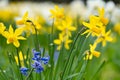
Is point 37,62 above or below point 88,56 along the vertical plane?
above

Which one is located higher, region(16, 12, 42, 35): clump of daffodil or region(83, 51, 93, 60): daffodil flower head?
region(16, 12, 42, 35): clump of daffodil

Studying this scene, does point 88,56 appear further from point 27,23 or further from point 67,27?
point 67,27

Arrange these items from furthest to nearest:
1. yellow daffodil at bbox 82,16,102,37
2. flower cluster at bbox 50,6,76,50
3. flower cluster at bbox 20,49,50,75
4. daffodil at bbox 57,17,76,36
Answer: daffodil at bbox 57,17,76,36 → flower cluster at bbox 50,6,76,50 → yellow daffodil at bbox 82,16,102,37 → flower cluster at bbox 20,49,50,75

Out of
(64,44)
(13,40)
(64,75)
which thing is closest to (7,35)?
(13,40)

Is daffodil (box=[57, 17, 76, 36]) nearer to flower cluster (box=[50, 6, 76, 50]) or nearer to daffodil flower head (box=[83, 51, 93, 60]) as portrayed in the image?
flower cluster (box=[50, 6, 76, 50])

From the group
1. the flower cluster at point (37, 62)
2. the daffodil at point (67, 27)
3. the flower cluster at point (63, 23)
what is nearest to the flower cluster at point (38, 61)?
the flower cluster at point (37, 62)

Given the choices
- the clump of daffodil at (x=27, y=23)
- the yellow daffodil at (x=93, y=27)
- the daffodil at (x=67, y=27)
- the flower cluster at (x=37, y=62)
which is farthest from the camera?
the daffodil at (x=67, y=27)

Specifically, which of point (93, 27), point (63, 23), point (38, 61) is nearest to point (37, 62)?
point (38, 61)

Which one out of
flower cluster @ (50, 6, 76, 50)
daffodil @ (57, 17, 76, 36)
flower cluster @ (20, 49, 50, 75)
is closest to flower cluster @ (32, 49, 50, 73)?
flower cluster @ (20, 49, 50, 75)

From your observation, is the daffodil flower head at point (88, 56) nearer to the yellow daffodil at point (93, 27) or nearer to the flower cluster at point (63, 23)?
the yellow daffodil at point (93, 27)

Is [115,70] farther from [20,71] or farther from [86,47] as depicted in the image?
[20,71]

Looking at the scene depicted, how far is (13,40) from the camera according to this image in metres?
2.28

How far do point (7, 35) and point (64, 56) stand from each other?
54cm

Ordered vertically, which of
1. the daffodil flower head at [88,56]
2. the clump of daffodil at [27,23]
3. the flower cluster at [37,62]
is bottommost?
the daffodil flower head at [88,56]
